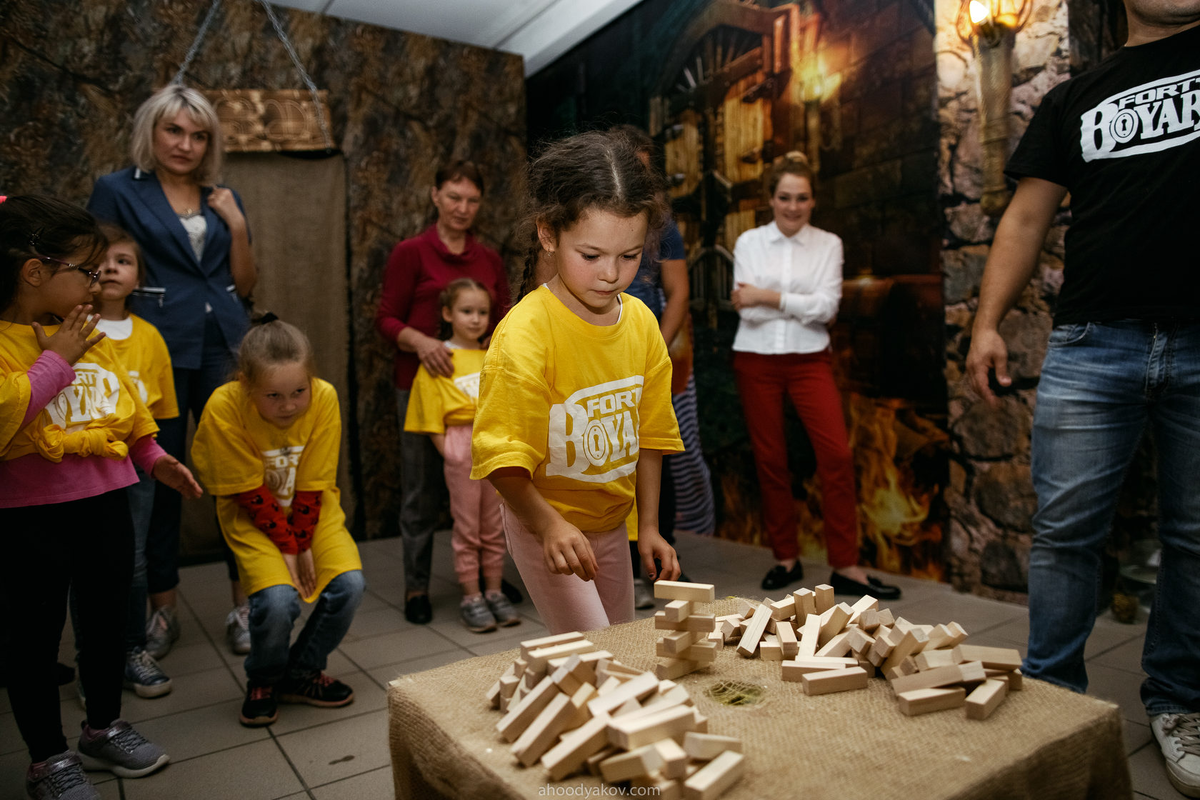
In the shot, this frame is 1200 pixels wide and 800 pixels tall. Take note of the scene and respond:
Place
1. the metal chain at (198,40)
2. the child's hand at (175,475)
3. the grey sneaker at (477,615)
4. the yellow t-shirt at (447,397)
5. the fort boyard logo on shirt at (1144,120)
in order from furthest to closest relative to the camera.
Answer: the metal chain at (198,40), the yellow t-shirt at (447,397), the grey sneaker at (477,615), the child's hand at (175,475), the fort boyard logo on shirt at (1144,120)

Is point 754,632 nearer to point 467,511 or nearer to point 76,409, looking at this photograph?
point 76,409

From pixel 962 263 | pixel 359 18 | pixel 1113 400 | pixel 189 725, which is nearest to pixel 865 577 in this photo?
pixel 962 263

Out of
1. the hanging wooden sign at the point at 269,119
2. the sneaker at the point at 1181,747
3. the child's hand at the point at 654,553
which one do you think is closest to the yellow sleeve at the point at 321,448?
the child's hand at the point at 654,553

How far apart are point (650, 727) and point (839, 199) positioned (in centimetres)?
315

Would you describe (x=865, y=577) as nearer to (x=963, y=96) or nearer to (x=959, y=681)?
(x=963, y=96)

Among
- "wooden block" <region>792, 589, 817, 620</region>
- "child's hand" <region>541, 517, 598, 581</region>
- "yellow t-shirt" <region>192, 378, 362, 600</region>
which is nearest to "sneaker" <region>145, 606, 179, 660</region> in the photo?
"yellow t-shirt" <region>192, 378, 362, 600</region>

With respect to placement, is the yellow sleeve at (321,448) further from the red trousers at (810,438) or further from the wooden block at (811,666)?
the red trousers at (810,438)

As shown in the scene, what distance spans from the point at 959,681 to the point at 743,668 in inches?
12.2

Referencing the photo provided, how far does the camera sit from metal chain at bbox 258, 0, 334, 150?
450cm

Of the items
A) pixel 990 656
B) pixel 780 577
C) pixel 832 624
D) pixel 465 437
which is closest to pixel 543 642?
pixel 832 624

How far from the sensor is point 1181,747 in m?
1.82

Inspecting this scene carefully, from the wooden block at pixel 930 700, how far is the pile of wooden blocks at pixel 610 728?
270mm

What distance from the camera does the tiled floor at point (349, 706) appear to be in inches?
78.7

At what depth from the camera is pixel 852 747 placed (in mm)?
985
